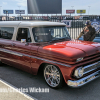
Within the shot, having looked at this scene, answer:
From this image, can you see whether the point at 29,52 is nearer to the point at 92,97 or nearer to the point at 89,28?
the point at 92,97

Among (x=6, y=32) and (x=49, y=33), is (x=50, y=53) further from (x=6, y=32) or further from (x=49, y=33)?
(x=6, y=32)

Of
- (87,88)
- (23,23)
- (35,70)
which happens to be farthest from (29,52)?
(87,88)

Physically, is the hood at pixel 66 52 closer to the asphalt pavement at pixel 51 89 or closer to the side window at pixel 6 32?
the asphalt pavement at pixel 51 89

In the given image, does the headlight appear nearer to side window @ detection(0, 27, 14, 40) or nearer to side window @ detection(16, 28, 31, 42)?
side window @ detection(16, 28, 31, 42)

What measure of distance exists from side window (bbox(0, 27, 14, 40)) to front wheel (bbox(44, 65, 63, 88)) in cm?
205

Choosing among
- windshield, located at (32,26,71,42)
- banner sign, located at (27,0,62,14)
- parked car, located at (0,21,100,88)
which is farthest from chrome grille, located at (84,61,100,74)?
banner sign, located at (27,0,62,14)

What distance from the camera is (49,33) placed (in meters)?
4.60

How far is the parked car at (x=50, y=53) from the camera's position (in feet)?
11.3

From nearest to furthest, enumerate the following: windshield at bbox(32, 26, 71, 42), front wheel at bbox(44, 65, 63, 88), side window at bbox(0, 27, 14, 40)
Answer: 1. front wheel at bbox(44, 65, 63, 88)
2. windshield at bbox(32, 26, 71, 42)
3. side window at bbox(0, 27, 14, 40)

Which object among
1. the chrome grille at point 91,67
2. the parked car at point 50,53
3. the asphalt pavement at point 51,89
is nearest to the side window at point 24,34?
the parked car at point 50,53

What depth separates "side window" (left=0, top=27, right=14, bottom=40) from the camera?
5.13 metres

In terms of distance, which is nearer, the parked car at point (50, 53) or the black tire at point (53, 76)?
the parked car at point (50, 53)

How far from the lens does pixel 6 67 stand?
5988 millimetres

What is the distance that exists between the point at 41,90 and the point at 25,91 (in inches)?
17.5
